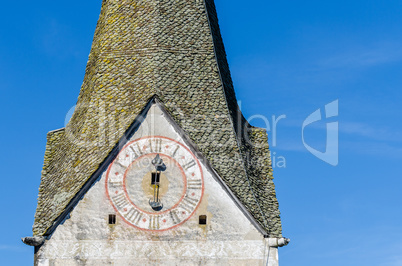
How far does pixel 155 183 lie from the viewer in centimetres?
4038

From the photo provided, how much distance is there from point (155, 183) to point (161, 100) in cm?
253

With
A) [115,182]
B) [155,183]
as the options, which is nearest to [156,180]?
[155,183]

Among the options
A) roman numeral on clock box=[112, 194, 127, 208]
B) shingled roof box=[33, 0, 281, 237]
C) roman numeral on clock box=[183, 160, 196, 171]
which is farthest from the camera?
shingled roof box=[33, 0, 281, 237]

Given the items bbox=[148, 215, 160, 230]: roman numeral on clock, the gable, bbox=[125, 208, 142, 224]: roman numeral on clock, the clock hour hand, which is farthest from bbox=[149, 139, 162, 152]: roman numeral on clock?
bbox=[148, 215, 160, 230]: roman numeral on clock

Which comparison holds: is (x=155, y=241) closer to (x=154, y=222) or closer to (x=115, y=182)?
(x=154, y=222)

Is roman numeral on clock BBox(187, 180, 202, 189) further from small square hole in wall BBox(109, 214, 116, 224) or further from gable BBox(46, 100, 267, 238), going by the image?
small square hole in wall BBox(109, 214, 116, 224)

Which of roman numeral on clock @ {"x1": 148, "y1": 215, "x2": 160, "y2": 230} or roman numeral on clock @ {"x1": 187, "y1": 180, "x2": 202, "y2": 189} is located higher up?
roman numeral on clock @ {"x1": 187, "y1": 180, "x2": 202, "y2": 189}

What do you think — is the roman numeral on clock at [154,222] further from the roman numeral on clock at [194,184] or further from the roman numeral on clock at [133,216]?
the roman numeral on clock at [194,184]

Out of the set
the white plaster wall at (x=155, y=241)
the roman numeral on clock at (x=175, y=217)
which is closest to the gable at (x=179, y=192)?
the white plaster wall at (x=155, y=241)

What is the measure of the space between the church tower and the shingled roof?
0.04 m

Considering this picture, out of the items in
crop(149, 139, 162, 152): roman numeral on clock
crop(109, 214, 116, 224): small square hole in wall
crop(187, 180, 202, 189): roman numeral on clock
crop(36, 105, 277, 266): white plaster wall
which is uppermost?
crop(149, 139, 162, 152): roman numeral on clock

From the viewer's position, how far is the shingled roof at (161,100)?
40.9 meters

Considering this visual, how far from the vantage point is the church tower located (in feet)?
131

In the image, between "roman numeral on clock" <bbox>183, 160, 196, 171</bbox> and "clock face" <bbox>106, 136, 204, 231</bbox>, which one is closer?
"clock face" <bbox>106, 136, 204, 231</bbox>
